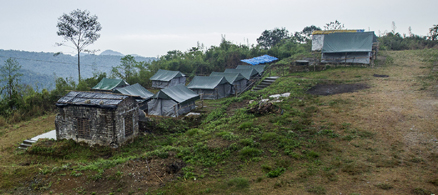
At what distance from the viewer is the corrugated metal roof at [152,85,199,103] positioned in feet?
63.9

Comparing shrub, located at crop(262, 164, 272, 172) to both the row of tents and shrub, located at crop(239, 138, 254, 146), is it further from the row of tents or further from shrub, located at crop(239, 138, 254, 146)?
the row of tents

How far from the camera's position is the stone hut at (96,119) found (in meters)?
12.6

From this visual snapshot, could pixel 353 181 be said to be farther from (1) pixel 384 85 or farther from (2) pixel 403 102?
(1) pixel 384 85

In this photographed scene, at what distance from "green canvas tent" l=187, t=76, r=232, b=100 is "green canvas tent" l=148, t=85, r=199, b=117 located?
15.4ft

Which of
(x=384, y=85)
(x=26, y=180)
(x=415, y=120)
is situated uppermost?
(x=384, y=85)

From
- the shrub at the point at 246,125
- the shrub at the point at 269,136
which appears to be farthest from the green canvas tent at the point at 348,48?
the shrub at the point at 269,136

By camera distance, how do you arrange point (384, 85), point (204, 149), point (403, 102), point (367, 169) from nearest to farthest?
point (367, 169) < point (204, 149) < point (403, 102) < point (384, 85)

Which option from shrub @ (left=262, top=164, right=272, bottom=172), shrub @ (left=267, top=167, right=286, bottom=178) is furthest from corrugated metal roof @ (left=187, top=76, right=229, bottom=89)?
shrub @ (left=267, top=167, right=286, bottom=178)

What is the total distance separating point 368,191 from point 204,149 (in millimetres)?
5706

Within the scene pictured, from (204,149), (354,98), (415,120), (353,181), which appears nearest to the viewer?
(353,181)

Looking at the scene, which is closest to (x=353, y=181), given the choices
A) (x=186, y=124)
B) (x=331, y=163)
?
(x=331, y=163)

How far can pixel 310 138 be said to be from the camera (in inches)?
440

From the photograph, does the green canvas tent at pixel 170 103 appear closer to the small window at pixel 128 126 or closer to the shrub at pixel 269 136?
the small window at pixel 128 126

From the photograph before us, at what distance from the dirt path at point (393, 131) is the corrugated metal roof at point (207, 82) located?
1104 cm
